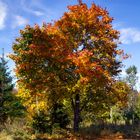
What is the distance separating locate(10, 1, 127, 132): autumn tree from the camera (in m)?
25.6

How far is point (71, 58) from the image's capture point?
25.4m

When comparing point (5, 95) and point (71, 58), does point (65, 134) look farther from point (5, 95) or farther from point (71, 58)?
point (5, 95)

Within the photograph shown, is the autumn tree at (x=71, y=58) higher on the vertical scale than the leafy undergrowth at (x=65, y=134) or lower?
higher

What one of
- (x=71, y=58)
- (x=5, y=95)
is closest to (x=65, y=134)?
(x=71, y=58)

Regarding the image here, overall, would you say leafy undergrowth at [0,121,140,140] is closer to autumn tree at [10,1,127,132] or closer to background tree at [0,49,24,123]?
autumn tree at [10,1,127,132]

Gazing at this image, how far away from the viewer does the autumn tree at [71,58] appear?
83.9 ft

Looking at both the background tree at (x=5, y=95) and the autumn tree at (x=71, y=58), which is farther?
the background tree at (x=5, y=95)

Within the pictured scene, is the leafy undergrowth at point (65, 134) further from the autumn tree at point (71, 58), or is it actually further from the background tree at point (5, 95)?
the background tree at point (5, 95)

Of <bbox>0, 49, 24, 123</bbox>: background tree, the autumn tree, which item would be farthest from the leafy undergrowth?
<bbox>0, 49, 24, 123</bbox>: background tree

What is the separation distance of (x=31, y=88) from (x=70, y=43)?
460 centimetres

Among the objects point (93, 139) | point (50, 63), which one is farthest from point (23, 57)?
point (93, 139)

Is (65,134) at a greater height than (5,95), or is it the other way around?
(5,95)

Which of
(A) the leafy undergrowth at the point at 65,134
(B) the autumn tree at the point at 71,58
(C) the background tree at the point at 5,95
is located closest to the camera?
(A) the leafy undergrowth at the point at 65,134

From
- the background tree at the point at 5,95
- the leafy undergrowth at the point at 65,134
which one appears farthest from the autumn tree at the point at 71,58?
the background tree at the point at 5,95
